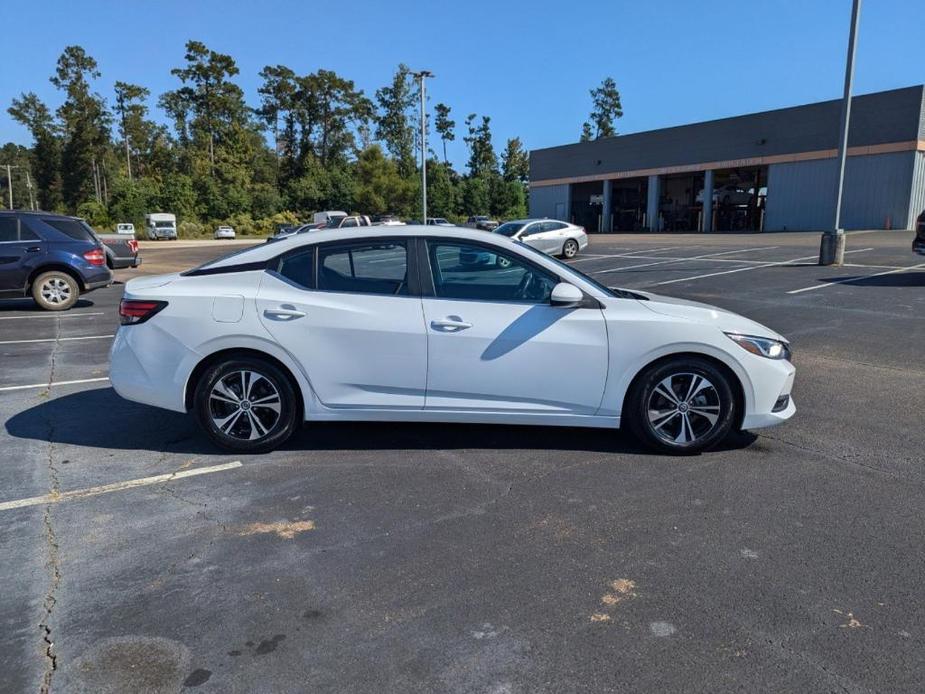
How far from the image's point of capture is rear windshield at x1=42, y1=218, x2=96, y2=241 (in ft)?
41.1

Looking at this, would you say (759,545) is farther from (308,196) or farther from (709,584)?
(308,196)

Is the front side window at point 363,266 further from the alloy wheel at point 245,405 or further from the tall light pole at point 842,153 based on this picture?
the tall light pole at point 842,153

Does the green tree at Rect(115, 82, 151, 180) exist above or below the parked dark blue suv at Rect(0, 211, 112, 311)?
above

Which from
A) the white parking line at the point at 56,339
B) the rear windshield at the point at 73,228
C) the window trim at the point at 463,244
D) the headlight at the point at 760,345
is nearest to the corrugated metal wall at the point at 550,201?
the rear windshield at the point at 73,228

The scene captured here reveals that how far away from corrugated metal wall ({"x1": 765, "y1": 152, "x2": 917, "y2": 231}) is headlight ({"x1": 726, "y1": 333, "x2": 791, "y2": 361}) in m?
33.5

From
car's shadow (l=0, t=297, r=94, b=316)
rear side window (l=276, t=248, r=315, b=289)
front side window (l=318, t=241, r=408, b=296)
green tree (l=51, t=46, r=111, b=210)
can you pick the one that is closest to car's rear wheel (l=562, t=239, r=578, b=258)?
car's shadow (l=0, t=297, r=94, b=316)

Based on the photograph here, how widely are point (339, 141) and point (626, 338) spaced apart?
97.3 metres

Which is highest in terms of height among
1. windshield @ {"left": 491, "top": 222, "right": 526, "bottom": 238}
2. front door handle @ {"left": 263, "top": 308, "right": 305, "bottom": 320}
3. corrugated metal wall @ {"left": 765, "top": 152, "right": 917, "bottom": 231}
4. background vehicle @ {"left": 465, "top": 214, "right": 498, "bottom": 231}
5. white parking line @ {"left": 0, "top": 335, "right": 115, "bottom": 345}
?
corrugated metal wall @ {"left": 765, "top": 152, "right": 917, "bottom": 231}

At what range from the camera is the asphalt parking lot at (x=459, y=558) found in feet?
8.59

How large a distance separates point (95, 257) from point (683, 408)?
1179 cm

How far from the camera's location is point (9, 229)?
11.9 metres


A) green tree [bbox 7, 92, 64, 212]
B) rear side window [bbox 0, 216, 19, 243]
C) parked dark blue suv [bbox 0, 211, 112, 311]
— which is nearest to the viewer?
rear side window [bbox 0, 216, 19, 243]

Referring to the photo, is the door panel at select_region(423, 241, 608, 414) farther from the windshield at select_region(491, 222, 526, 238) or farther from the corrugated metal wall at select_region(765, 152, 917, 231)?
the corrugated metal wall at select_region(765, 152, 917, 231)

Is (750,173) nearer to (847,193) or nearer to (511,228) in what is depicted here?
(847,193)
